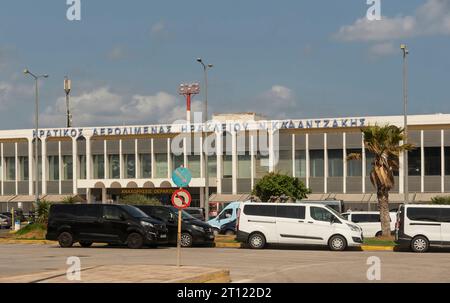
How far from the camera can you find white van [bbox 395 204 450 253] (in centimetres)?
→ 2911

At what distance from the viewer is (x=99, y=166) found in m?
78.2

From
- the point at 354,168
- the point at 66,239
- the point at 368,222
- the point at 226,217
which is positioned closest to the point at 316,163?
the point at 354,168

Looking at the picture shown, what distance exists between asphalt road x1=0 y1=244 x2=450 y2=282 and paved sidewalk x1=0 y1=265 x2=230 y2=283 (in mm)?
1077

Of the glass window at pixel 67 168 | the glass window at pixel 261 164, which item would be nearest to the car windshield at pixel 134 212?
the glass window at pixel 261 164

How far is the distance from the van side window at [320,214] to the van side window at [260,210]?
1.56 metres

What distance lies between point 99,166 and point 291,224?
50704 millimetres

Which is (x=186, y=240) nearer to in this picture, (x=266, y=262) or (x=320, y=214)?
(x=320, y=214)

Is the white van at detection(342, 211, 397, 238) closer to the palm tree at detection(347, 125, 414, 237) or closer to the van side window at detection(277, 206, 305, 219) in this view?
the palm tree at detection(347, 125, 414, 237)

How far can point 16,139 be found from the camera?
7969cm

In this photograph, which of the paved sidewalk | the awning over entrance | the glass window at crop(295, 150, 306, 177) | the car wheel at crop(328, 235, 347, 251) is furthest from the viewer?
the awning over entrance

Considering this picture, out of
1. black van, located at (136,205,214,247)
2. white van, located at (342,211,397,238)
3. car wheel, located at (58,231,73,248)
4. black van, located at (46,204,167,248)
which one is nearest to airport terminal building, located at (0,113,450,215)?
white van, located at (342,211,397,238)
